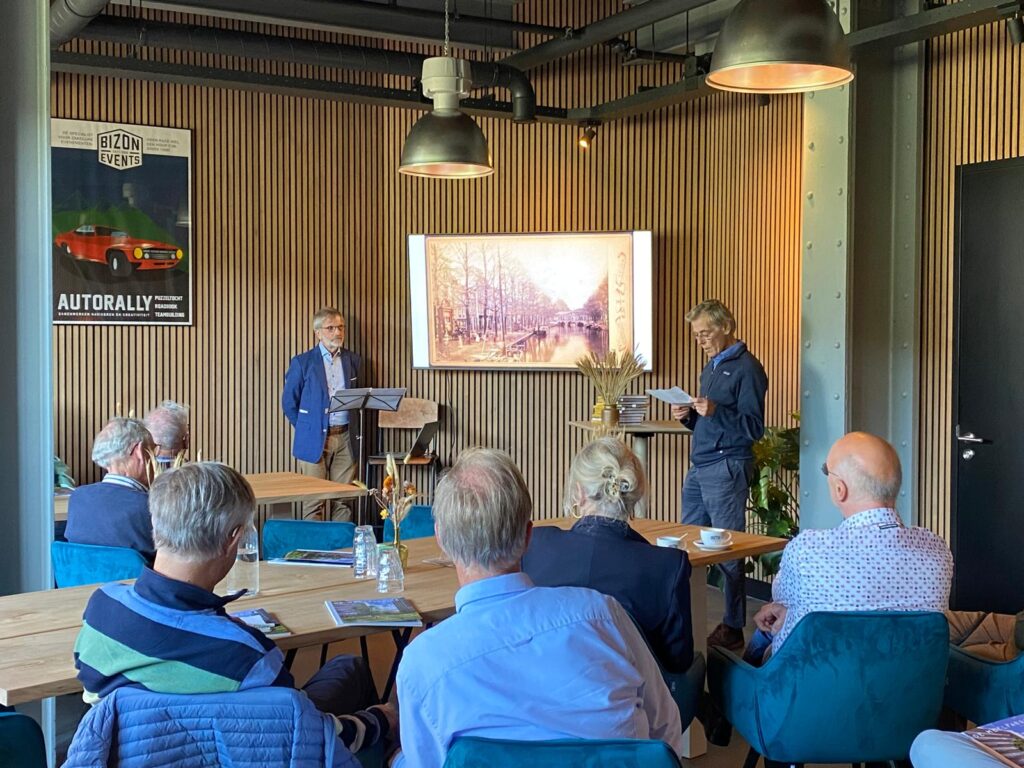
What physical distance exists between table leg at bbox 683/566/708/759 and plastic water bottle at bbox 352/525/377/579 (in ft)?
4.42

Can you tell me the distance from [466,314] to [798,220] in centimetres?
319

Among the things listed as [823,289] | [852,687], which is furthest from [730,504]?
[852,687]

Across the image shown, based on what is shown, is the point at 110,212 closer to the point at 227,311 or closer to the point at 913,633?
the point at 227,311

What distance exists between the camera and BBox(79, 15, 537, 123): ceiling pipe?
7.84 m

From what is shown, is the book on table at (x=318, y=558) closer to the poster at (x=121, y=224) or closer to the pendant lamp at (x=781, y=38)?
the pendant lamp at (x=781, y=38)

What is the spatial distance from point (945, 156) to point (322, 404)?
5.29 meters

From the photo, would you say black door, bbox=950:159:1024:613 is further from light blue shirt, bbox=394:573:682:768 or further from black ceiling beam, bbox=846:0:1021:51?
light blue shirt, bbox=394:573:682:768

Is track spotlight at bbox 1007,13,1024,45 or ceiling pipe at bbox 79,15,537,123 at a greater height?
ceiling pipe at bbox 79,15,537,123

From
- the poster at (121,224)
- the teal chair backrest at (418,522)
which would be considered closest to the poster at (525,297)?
the poster at (121,224)

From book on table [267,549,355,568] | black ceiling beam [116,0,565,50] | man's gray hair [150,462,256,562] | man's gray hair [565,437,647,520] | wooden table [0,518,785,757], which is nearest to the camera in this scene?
man's gray hair [150,462,256,562]

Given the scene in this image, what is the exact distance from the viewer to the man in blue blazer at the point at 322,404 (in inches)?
380

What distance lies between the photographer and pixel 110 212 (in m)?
9.48

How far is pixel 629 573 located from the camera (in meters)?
3.43

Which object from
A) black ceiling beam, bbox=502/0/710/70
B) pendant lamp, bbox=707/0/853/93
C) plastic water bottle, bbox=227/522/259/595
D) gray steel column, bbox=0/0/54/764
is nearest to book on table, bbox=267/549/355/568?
plastic water bottle, bbox=227/522/259/595
